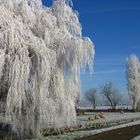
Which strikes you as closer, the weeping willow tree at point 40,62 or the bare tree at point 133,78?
the weeping willow tree at point 40,62

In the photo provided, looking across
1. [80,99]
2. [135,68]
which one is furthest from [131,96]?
[80,99]

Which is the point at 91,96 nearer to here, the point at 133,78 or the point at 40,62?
the point at 133,78

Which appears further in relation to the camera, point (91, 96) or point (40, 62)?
point (91, 96)

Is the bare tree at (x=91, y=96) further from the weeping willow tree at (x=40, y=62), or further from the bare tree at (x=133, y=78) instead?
the weeping willow tree at (x=40, y=62)

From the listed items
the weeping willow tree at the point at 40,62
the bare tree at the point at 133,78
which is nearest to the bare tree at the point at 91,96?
the bare tree at the point at 133,78

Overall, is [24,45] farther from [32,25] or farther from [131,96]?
[131,96]

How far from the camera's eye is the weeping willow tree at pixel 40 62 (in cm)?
2014

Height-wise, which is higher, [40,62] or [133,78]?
[133,78]

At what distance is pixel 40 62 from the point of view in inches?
821

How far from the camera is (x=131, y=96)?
7775cm

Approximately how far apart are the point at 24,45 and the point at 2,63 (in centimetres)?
166

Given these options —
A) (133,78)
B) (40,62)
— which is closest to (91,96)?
(133,78)

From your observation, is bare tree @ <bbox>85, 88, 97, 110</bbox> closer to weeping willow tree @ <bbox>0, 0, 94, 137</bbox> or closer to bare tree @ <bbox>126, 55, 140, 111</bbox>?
bare tree @ <bbox>126, 55, 140, 111</bbox>

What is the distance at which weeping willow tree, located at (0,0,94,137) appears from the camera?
20.1 m
